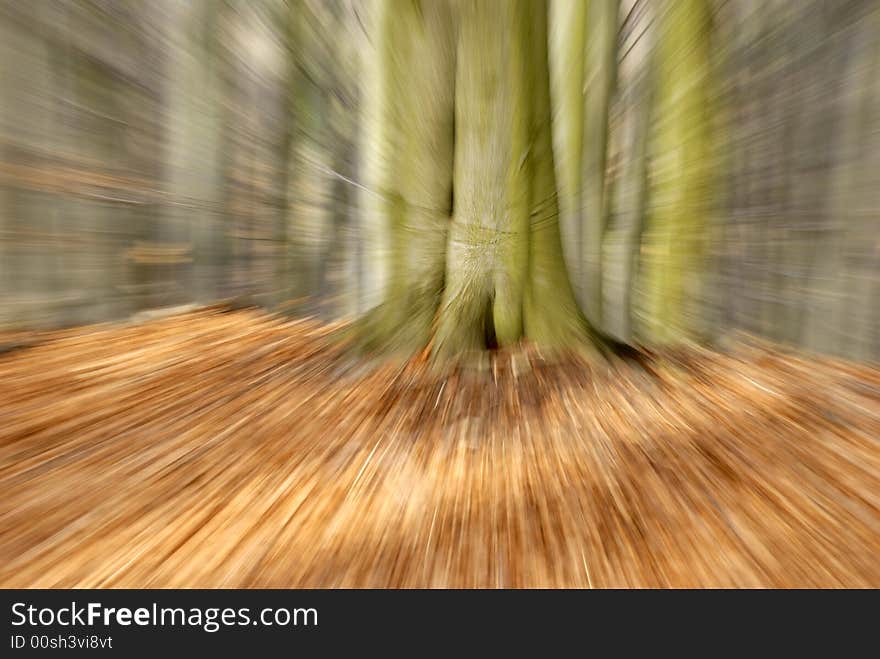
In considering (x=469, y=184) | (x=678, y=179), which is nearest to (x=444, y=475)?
(x=469, y=184)

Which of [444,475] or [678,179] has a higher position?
[678,179]

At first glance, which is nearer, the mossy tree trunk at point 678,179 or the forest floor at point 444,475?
the forest floor at point 444,475

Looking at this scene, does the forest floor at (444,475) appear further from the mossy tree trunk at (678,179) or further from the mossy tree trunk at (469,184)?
the mossy tree trunk at (678,179)

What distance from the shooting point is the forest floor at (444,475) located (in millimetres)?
444

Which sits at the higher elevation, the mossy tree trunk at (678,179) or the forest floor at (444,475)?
the mossy tree trunk at (678,179)

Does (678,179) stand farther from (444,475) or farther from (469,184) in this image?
(444,475)

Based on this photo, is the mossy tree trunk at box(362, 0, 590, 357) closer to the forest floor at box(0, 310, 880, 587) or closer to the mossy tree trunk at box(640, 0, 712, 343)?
the forest floor at box(0, 310, 880, 587)

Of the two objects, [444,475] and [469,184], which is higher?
[469,184]

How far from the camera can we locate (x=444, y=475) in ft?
2.03

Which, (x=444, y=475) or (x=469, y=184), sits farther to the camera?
(x=469, y=184)

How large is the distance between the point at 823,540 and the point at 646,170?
98 centimetres

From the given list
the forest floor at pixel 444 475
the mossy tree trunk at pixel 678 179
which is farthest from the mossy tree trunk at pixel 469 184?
the mossy tree trunk at pixel 678 179

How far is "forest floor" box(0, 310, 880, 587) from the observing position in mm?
444

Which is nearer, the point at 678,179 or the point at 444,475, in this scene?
the point at 444,475
